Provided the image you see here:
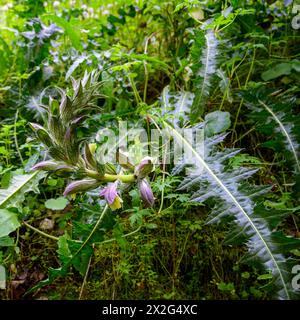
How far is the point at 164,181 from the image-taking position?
113 centimetres

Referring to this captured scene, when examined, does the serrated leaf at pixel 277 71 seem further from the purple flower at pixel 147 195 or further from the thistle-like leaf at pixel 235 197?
the purple flower at pixel 147 195

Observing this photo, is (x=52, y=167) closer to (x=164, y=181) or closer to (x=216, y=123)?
(x=164, y=181)

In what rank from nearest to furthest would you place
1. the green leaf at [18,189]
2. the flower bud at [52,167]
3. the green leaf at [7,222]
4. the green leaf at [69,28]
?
the flower bud at [52,167], the green leaf at [7,222], the green leaf at [18,189], the green leaf at [69,28]

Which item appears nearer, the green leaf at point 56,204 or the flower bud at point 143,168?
the flower bud at point 143,168

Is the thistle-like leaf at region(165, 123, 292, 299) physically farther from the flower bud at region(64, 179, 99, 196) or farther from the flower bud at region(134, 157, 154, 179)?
the flower bud at region(64, 179, 99, 196)

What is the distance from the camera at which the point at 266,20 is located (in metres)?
1.66


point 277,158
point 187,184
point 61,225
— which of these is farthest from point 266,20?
point 61,225

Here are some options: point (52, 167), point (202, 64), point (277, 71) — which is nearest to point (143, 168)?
point (52, 167)

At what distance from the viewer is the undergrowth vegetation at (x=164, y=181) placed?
3.20 feet

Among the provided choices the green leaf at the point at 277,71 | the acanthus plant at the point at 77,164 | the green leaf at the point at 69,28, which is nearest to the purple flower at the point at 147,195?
the acanthus plant at the point at 77,164

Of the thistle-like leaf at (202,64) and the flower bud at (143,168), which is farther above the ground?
the thistle-like leaf at (202,64)

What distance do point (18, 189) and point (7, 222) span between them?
144mm

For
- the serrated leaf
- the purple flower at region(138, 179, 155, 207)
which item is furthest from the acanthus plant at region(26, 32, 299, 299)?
the serrated leaf

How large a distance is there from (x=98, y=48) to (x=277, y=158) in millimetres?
1003
